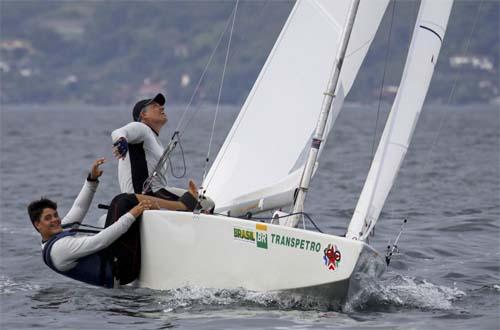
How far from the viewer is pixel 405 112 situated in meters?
8.91

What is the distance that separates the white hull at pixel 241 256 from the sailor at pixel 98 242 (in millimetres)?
120

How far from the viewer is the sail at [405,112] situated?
8781 millimetres

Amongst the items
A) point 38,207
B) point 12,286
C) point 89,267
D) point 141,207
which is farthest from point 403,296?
point 12,286

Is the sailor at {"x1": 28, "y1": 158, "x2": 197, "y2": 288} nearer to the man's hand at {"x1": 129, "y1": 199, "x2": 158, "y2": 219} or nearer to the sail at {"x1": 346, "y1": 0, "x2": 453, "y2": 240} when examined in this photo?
the man's hand at {"x1": 129, "y1": 199, "x2": 158, "y2": 219}

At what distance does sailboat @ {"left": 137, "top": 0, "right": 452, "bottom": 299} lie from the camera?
852 cm

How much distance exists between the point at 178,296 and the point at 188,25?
403 feet

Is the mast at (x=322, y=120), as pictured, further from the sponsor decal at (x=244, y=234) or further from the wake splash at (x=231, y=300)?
the wake splash at (x=231, y=300)

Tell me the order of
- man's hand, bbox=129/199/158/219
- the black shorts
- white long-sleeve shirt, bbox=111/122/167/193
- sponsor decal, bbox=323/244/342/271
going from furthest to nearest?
white long-sleeve shirt, bbox=111/122/167/193 → the black shorts → man's hand, bbox=129/199/158/219 → sponsor decal, bbox=323/244/342/271

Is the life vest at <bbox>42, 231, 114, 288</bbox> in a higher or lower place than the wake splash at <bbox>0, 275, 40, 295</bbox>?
higher

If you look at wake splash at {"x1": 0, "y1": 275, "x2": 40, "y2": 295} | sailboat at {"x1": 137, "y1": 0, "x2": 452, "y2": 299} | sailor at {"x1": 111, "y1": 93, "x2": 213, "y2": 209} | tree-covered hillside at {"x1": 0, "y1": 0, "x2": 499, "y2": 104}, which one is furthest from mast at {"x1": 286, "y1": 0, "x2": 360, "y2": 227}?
tree-covered hillside at {"x1": 0, "y1": 0, "x2": 499, "y2": 104}

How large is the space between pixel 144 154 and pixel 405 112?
193 centimetres

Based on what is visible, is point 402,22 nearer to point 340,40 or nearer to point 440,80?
point 440,80

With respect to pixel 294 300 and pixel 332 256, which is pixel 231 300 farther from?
pixel 332 256

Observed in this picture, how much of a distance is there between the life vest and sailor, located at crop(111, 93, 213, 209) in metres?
0.54
